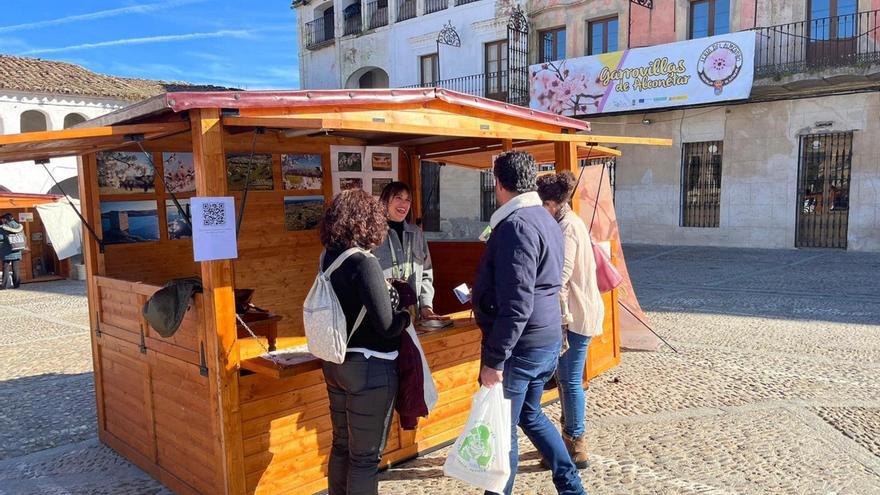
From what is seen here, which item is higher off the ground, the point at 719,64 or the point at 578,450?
the point at 719,64

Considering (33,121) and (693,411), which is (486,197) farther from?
(693,411)

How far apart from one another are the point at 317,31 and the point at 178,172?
21857 millimetres

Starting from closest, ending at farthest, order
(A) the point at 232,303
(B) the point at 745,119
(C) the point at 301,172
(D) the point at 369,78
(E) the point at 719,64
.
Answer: (A) the point at 232,303
(C) the point at 301,172
(E) the point at 719,64
(B) the point at 745,119
(D) the point at 369,78

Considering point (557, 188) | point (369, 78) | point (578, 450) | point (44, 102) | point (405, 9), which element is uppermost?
point (405, 9)

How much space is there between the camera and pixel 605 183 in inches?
250

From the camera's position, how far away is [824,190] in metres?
14.8

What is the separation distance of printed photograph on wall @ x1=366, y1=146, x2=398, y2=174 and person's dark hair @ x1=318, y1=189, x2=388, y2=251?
2.91m

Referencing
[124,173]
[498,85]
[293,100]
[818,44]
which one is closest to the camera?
[293,100]

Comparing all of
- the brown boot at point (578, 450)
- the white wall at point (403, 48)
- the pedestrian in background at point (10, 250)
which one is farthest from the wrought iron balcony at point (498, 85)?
the brown boot at point (578, 450)

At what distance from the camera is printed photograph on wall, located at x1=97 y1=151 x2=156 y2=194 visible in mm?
4434

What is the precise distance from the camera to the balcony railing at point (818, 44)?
1360 centimetres

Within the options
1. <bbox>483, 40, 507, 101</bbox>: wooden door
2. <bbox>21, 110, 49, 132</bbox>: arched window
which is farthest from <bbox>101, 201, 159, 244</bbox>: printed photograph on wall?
<bbox>21, 110, 49, 132</bbox>: arched window

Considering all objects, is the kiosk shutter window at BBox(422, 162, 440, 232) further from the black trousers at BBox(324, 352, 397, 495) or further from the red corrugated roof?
the black trousers at BBox(324, 352, 397, 495)

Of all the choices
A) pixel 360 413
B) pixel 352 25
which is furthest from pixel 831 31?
pixel 352 25
